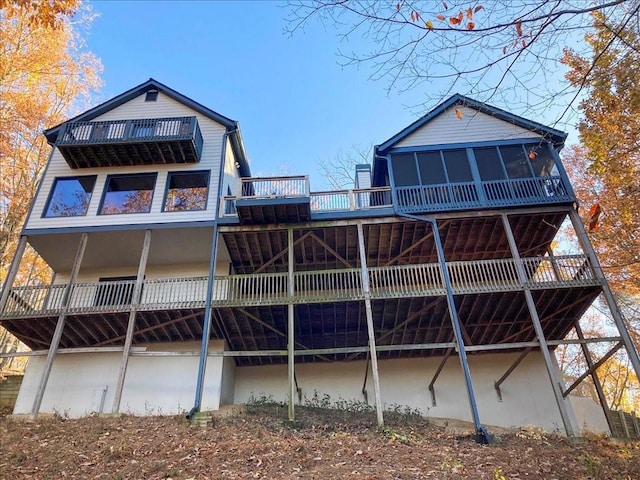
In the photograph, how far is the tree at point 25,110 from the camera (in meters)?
20.3

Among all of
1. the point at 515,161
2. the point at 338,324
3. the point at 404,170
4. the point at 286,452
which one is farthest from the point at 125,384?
the point at 515,161

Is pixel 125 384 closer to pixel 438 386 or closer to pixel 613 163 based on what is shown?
pixel 438 386

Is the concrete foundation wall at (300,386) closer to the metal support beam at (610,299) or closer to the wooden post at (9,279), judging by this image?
the wooden post at (9,279)

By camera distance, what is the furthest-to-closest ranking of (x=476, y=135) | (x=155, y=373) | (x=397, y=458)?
(x=476, y=135) < (x=155, y=373) < (x=397, y=458)

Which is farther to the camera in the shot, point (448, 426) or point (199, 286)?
point (199, 286)

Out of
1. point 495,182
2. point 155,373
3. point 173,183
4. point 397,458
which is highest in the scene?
point 173,183

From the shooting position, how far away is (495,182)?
14742mm

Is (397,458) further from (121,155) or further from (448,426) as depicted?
(121,155)

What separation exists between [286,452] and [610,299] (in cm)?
1012

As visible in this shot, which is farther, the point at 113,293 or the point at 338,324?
the point at 113,293

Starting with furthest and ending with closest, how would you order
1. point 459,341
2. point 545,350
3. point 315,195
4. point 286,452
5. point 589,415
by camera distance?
1. point 315,195
2. point 589,415
3. point 459,341
4. point 545,350
5. point 286,452

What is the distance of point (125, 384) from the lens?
14484 mm

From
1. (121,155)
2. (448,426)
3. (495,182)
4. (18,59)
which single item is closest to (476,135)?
(495,182)

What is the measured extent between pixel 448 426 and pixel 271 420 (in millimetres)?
5328
